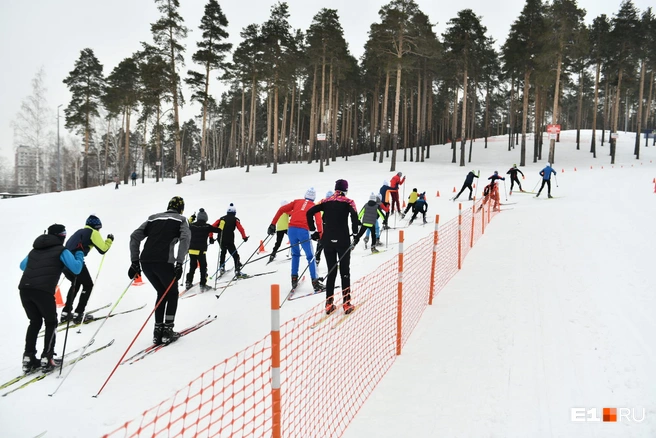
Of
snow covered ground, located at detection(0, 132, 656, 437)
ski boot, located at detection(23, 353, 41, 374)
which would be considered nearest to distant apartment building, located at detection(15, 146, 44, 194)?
snow covered ground, located at detection(0, 132, 656, 437)

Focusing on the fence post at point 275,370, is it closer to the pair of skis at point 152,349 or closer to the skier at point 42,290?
the pair of skis at point 152,349

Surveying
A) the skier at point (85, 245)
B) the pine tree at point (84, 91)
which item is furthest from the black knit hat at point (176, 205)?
the pine tree at point (84, 91)

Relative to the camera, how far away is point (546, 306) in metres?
5.69

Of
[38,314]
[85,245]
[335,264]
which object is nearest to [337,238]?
[335,264]

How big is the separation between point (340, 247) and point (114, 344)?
366 centimetres

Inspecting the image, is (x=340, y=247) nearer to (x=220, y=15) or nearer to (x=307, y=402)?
(x=307, y=402)

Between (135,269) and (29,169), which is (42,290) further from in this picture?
(29,169)

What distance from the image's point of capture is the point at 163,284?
17.1ft

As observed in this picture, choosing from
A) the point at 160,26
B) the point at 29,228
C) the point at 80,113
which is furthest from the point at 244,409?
the point at 80,113

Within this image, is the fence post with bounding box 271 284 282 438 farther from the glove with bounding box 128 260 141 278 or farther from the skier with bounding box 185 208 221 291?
the skier with bounding box 185 208 221 291

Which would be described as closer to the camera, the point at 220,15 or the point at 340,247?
the point at 340,247

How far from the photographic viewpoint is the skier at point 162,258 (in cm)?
510
